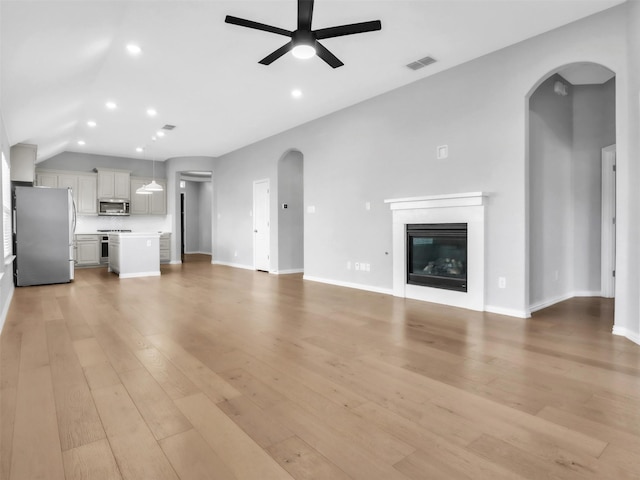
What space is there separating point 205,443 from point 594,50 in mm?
4532

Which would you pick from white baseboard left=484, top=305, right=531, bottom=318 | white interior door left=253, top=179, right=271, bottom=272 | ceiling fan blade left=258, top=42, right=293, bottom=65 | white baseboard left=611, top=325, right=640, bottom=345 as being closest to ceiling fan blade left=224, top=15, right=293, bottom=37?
ceiling fan blade left=258, top=42, right=293, bottom=65

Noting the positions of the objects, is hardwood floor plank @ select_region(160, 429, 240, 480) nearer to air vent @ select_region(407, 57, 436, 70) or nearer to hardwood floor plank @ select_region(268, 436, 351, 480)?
hardwood floor plank @ select_region(268, 436, 351, 480)

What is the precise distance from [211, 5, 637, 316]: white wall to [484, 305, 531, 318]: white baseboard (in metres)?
0.01

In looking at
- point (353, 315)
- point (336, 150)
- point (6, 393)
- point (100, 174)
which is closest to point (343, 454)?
point (6, 393)

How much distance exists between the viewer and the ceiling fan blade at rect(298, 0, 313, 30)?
2654 millimetres

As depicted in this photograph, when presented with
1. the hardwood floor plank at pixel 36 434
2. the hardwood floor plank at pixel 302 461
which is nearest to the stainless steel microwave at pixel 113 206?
the hardwood floor plank at pixel 36 434

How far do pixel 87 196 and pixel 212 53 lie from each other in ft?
23.4

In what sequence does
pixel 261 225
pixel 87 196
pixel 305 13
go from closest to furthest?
pixel 305 13 < pixel 261 225 < pixel 87 196

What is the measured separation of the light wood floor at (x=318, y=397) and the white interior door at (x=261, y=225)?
4.30 meters

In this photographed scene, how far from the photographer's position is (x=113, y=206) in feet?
32.1

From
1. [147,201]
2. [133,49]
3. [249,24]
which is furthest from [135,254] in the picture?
[249,24]

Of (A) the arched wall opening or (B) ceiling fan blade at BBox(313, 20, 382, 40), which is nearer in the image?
(B) ceiling fan blade at BBox(313, 20, 382, 40)

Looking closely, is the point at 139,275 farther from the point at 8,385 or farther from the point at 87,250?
the point at 8,385

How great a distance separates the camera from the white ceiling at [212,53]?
3.25m
